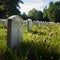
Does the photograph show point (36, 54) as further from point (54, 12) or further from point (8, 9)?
point (54, 12)

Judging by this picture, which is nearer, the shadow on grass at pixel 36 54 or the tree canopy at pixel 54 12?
the shadow on grass at pixel 36 54

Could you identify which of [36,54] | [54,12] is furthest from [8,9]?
[36,54]

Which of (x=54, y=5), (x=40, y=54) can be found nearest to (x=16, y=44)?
(x=40, y=54)

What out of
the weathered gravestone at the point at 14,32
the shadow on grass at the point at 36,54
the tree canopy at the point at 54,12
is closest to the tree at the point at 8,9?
the tree canopy at the point at 54,12

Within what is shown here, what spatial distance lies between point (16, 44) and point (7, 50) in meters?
→ 0.99

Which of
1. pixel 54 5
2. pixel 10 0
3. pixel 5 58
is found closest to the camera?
pixel 5 58

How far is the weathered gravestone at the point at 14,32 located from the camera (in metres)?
6.94

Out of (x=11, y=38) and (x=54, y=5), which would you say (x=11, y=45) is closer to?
(x=11, y=38)

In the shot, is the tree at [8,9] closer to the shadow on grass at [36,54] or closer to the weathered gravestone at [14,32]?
the weathered gravestone at [14,32]

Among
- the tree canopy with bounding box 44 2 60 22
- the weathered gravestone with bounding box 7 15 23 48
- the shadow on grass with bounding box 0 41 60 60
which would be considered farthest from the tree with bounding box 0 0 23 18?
the shadow on grass with bounding box 0 41 60 60

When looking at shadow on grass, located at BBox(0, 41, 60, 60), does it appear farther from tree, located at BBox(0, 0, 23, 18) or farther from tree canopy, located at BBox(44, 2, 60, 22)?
tree canopy, located at BBox(44, 2, 60, 22)

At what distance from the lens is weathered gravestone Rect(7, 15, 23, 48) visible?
6.94 metres

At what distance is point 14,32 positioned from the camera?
730cm

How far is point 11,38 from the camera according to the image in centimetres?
697
